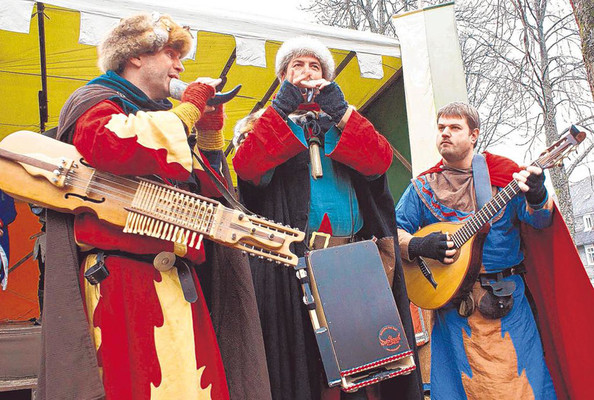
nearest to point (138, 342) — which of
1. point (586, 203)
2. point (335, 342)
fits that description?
point (335, 342)

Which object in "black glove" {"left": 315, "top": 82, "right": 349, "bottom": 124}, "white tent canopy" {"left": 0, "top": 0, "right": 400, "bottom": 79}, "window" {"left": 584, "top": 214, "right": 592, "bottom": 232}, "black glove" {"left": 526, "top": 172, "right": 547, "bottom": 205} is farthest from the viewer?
"window" {"left": 584, "top": 214, "right": 592, "bottom": 232}

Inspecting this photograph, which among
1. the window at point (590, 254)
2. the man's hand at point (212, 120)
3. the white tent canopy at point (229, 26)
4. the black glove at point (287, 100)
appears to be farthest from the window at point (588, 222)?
→ the man's hand at point (212, 120)

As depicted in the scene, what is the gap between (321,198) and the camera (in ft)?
6.67

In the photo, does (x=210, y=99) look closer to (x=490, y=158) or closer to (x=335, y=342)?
(x=335, y=342)

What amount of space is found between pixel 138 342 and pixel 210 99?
2.69 ft

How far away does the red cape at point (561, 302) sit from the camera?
2428 millimetres

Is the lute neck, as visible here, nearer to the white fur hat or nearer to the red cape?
the red cape

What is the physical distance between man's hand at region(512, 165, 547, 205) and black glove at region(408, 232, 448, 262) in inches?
17.4

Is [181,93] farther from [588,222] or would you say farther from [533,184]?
[588,222]

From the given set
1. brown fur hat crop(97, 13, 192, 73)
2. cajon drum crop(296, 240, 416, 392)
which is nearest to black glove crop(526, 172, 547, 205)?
cajon drum crop(296, 240, 416, 392)

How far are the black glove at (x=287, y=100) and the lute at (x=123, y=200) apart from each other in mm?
576

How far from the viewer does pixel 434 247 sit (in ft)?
8.32

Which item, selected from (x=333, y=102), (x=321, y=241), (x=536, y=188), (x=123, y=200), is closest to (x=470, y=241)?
(x=536, y=188)

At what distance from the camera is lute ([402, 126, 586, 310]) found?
2496 mm
